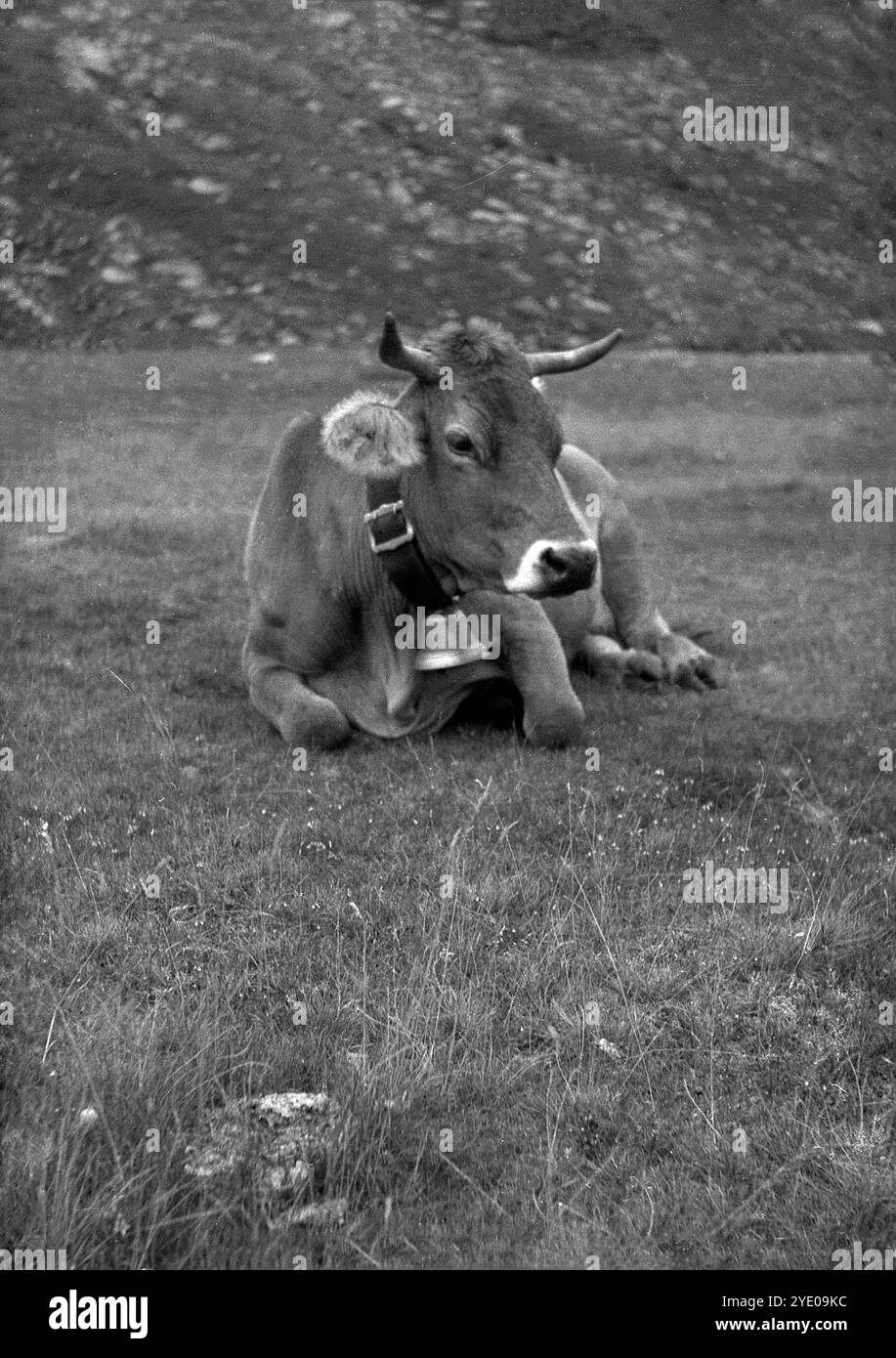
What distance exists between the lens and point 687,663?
9.97 m

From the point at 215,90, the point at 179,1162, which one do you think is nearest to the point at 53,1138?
the point at 179,1162

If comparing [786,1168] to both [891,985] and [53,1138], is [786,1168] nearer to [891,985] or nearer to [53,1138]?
[891,985]

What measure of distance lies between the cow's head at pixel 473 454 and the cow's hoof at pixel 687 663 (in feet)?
8.99

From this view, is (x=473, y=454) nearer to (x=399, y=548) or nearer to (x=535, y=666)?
(x=399, y=548)

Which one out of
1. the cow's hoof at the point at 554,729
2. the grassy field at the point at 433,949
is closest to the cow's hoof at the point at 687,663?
the grassy field at the point at 433,949

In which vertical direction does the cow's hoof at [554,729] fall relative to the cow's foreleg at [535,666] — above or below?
below

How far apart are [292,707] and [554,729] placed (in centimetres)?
152

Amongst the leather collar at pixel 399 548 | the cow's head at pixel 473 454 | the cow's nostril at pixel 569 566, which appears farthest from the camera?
the leather collar at pixel 399 548

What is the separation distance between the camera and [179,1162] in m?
3.89

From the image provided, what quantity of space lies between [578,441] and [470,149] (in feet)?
16.9

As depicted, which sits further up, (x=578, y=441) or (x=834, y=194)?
(x=834, y=194)

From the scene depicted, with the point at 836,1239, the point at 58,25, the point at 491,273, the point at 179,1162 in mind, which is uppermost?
the point at 58,25

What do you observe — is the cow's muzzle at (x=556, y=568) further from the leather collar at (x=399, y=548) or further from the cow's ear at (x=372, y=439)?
the cow's ear at (x=372, y=439)

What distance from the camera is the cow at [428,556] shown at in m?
7.25
